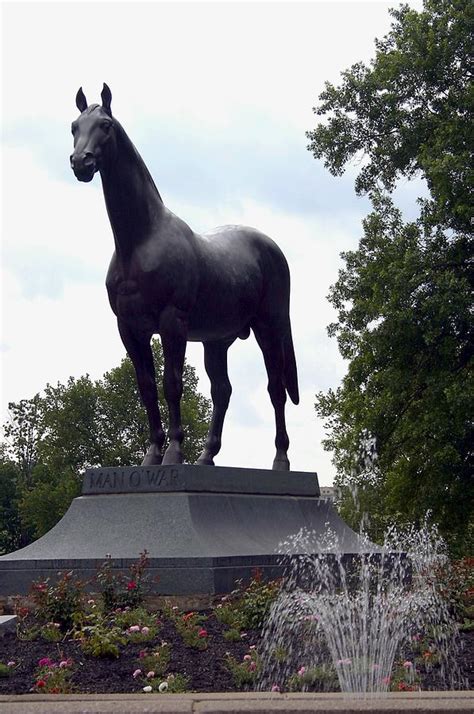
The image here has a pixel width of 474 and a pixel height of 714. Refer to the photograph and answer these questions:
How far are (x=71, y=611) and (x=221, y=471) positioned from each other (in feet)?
9.01

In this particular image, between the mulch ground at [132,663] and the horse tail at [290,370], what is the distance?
510 centimetres

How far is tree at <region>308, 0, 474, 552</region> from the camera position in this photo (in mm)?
20828

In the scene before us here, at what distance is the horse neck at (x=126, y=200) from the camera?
10.8 m

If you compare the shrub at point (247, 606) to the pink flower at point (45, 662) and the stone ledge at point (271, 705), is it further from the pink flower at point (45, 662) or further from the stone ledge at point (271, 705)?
the stone ledge at point (271, 705)

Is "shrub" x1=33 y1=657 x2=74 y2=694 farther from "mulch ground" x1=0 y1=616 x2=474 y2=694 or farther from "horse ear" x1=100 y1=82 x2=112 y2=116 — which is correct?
"horse ear" x1=100 y1=82 x2=112 y2=116

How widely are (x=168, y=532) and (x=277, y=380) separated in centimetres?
353

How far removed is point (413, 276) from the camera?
21.1m

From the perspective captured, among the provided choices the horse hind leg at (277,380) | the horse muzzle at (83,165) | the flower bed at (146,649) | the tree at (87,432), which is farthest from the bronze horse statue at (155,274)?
the tree at (87,432)

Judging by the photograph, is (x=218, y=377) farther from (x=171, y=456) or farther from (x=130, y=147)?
(x=130, y=147)

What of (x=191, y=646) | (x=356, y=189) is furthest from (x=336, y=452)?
(x=191, y=646)

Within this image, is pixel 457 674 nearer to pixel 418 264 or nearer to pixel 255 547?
pixel 255 547

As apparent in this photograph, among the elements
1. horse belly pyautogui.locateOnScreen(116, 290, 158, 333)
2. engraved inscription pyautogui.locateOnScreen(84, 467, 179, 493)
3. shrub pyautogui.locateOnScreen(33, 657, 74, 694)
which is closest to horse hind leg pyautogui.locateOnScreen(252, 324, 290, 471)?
horse belly pyautogui.locateOnScreen(116, 290, 158, 333)

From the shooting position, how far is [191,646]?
7672mm

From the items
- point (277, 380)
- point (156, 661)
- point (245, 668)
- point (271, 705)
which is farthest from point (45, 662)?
point (277, 380)
